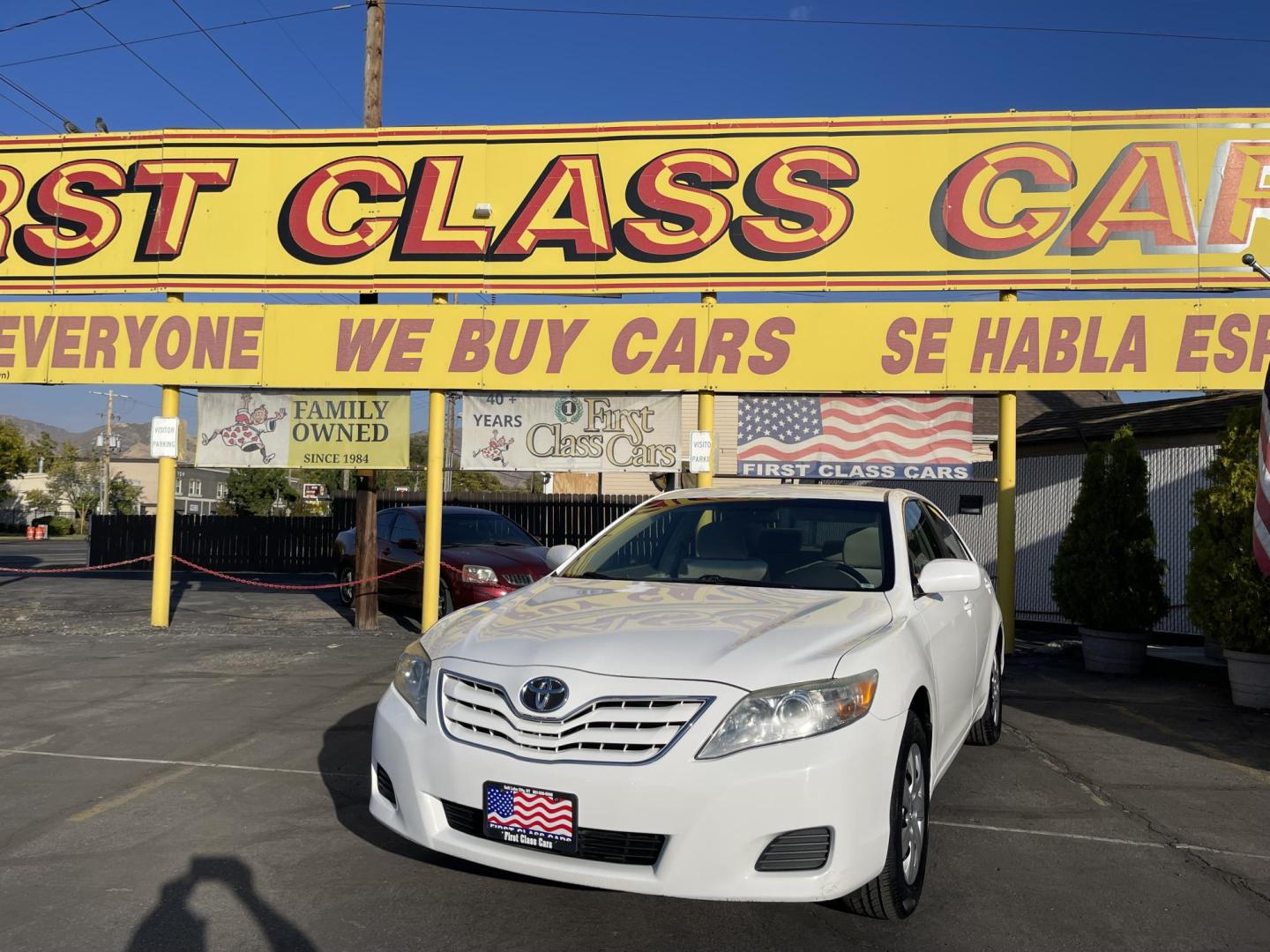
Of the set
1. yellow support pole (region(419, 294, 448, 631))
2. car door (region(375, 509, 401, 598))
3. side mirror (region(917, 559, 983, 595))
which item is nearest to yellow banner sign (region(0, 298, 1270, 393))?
yellow support pole (region(419, 294, 448, 631))

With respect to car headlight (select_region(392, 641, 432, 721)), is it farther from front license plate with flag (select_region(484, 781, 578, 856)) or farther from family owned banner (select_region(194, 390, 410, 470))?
family owned banner (select_region(194, 390, 410, 470))

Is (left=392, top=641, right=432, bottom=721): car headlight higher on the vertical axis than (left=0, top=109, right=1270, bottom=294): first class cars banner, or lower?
lower

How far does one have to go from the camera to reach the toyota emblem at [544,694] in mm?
3594

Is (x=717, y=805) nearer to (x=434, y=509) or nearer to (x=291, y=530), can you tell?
(x=434, y=509)

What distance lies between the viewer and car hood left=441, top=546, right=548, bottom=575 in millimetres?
12688

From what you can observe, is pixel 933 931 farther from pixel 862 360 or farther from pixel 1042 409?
pixel 1042 409

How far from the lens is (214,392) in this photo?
12859mm

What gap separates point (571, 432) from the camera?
12.4 meters

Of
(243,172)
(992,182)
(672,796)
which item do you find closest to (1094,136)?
(992,182)

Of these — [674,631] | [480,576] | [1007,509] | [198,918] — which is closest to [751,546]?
[674,631]

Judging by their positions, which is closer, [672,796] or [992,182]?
[672,796]

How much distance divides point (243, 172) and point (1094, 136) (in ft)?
31.9

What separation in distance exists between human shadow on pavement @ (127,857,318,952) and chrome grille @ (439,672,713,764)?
0.91m

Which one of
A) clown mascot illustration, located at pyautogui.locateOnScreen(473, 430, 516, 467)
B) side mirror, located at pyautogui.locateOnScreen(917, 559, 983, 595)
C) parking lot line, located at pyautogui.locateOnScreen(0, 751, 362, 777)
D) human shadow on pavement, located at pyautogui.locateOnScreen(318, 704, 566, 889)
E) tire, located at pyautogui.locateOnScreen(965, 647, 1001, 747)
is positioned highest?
clown mascot illustration, located at pyautogui.locateOnScreen(473, 430, 516, 467)
